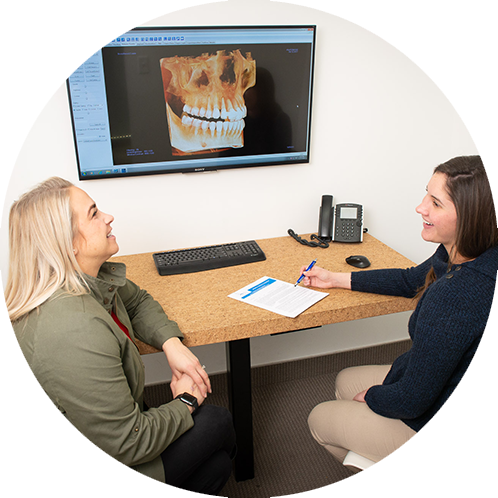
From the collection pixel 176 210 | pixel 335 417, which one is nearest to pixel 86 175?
pixel 176 210

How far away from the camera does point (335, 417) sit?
54.1 inches

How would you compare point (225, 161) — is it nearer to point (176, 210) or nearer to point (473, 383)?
point (176, 210)

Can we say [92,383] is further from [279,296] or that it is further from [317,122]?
[317,122]

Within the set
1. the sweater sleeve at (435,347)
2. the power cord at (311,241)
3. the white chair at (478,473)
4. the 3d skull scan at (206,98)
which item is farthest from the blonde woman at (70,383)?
the power cord at (311,241)

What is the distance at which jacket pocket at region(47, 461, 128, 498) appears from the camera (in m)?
1.05

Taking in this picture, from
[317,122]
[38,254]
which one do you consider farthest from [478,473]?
[317,122]

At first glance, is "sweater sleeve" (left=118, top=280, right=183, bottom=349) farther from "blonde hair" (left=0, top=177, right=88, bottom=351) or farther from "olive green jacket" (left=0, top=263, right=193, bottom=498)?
"blonde hair" (left=0, top=177, right=88, bottom=351)

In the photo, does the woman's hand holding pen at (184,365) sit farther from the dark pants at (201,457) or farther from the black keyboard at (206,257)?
the black keyboard at (206,257)

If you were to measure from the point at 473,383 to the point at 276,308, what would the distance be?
0.62 meters

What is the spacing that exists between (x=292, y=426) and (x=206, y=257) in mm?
928

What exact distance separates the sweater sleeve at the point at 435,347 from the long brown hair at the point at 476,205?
14 centimetres

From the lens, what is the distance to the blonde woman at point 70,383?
3.28ft

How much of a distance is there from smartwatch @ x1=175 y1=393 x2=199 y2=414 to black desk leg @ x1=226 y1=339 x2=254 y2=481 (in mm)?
334

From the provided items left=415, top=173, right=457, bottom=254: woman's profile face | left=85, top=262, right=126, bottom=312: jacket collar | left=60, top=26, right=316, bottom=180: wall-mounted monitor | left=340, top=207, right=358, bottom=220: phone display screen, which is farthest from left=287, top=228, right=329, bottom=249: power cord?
left=85, top=262, right=126, bottom=312: jacket collar
